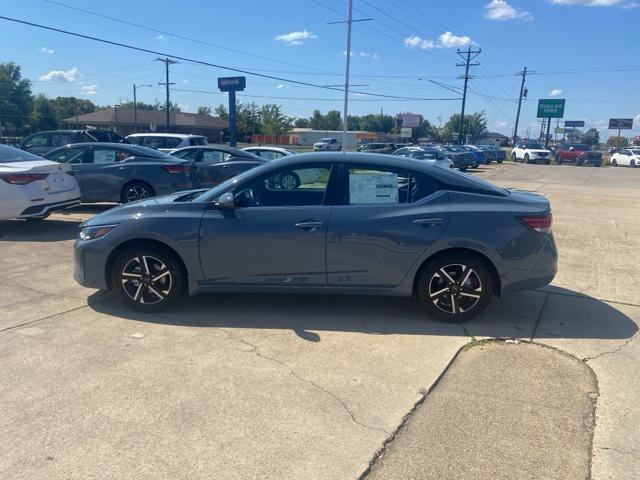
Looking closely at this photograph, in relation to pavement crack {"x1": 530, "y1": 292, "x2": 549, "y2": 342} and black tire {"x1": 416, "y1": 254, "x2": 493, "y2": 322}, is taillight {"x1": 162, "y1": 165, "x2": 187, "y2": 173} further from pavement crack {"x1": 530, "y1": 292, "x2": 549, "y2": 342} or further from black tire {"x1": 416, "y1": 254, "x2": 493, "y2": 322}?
pavement crack {"x1": 530, "y1": 292, "x2": 549, "y2": 342}

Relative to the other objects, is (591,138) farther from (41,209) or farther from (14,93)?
(41,209)

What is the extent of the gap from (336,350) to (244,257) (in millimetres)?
1227

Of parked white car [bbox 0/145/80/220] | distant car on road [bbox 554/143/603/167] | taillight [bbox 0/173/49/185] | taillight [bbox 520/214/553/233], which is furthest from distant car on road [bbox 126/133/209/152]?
distant car on road [bbox 554/143/603/167]

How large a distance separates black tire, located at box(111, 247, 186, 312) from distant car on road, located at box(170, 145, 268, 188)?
6.17m

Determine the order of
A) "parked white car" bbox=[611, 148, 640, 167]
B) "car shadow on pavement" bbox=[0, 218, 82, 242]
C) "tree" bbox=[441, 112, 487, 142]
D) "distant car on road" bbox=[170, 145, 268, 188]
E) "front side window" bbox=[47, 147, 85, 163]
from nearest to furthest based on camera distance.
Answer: "car shadow on pavement" bbox=[0, 218, 82, 242], "front side window" bbox=[47, 147, 85, 163], "distant car on road" bbox=[170, 145, 268, 188], "parked white car" bbox=[611, 148, 640, 167], "tree" bbox=[441, 112, 487, 142]

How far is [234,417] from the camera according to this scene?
3.10 metres

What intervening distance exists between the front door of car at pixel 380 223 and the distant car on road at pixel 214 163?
684cm

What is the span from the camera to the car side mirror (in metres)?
4.52

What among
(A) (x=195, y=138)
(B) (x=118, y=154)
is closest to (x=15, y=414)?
(B) (x=118, y=154)

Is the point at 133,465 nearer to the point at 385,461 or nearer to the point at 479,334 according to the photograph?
the point at 385,461

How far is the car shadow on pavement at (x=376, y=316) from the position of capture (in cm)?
452

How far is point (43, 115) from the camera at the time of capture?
3125 inches

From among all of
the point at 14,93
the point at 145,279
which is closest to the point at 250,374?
the point at 145,279

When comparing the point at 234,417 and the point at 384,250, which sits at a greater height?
the point at 384,250
